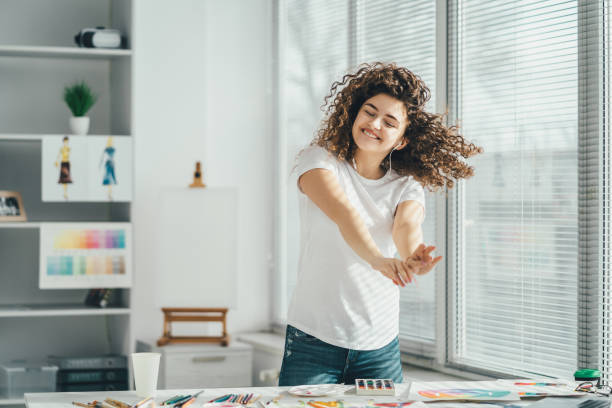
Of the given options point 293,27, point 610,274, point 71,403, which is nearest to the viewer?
point 71,403

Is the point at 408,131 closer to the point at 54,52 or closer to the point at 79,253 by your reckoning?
the point at 79,253

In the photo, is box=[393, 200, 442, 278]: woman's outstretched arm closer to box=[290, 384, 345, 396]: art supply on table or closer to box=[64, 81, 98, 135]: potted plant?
box=[290, 384, 345, 396]: art supply on table

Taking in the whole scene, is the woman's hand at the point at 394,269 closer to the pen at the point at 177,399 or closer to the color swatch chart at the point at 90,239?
the pen at the point at 177,399

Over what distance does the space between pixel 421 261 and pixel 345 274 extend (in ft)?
1.01

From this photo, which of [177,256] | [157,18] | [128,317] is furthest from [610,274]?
[157,18]

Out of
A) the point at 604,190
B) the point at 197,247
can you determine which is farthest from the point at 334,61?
the point at 604,190

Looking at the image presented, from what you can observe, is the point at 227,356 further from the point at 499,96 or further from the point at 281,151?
the point at 499,96

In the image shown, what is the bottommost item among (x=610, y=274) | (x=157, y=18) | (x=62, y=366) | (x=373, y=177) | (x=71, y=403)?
(x=62, y=366)

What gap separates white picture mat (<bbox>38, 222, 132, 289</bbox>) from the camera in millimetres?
3428

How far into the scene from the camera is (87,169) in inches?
138

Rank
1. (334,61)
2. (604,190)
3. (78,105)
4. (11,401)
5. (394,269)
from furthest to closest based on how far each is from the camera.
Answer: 1. (334,61)
2. (78,105)
3. (11,401)
4. (604,190)
5. (394,269)

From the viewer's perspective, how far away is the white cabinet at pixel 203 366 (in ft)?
11.3

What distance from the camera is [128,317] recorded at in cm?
358

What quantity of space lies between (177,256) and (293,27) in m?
1.46
